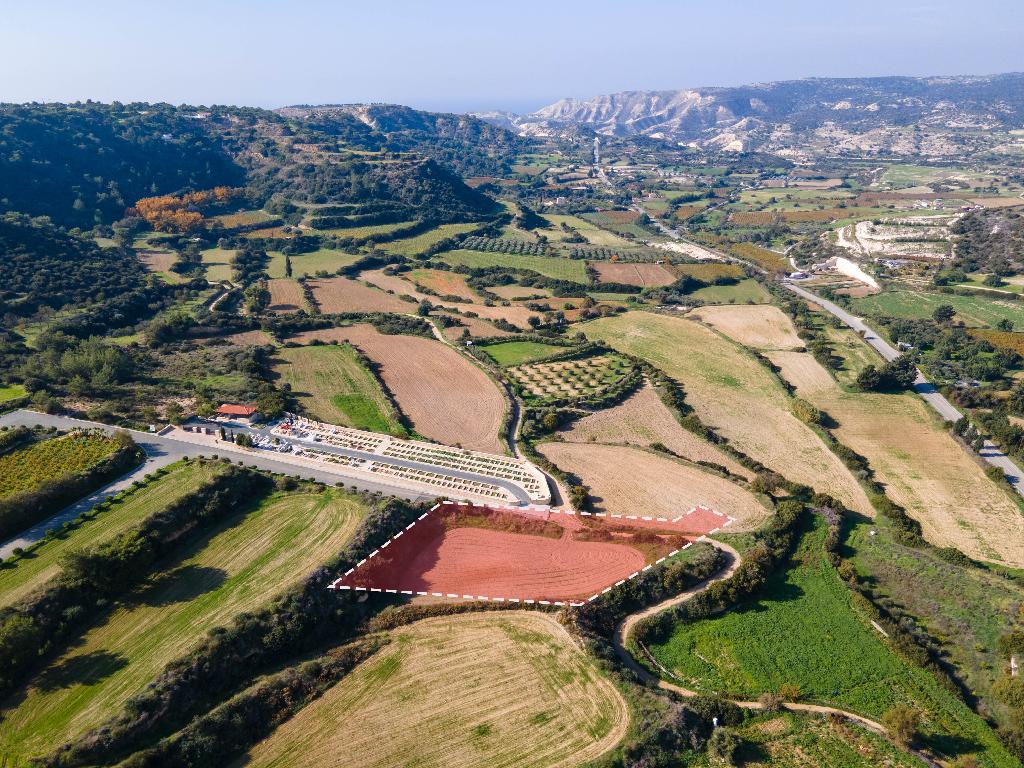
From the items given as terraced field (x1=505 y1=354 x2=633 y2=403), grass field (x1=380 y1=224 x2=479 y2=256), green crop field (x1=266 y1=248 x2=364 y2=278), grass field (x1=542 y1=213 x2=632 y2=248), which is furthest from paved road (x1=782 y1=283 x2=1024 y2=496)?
green crop field (x1=266 y1=248 x2=364 y2=278)

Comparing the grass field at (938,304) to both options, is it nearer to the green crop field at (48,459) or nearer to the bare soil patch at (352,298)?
the bare soil patch at (352,298)

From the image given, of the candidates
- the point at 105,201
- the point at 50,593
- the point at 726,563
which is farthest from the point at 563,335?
the point at 105,201

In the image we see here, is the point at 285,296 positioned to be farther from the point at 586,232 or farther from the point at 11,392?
the point at 586,232

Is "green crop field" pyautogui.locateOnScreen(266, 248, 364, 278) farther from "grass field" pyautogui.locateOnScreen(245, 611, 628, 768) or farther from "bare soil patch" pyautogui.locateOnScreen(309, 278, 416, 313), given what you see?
"grass field" pyautogui.locateOnScreen(245, 611, 628, 768)

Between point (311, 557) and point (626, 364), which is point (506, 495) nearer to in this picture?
point (311, 557)

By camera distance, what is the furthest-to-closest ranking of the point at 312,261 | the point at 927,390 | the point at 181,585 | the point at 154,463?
the point at 312,261 → the point at 927,390 → the point at 154,463 → the point at 181,585

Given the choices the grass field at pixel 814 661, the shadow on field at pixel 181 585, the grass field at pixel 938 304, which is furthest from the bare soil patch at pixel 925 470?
the shadow on field at pixel 181 585

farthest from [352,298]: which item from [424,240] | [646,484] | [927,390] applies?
[927,390]
